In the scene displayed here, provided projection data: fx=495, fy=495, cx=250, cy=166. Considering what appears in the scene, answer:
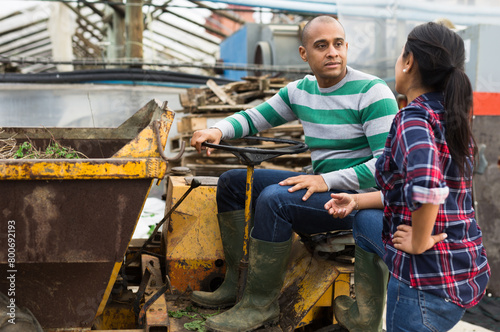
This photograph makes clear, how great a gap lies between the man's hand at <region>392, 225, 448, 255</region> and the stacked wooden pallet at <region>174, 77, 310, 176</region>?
423 centimetres

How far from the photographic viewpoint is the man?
2.24m

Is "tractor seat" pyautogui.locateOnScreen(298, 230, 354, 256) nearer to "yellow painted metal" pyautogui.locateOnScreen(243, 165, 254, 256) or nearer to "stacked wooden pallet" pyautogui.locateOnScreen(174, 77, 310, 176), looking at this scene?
"yellow painted metal" pyautogui.locateOnScreen(243, 165, 254, 256)

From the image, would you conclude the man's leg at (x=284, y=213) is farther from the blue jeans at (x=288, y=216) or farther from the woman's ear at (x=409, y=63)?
the woman's ear at (x=409, y=63)

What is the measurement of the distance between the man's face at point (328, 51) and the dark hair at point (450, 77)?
0.78m

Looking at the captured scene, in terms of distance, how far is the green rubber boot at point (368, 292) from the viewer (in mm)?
2055

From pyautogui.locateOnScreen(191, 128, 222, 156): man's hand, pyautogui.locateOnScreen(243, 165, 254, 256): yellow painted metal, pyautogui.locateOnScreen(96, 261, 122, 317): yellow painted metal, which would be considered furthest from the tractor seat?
pyautogui.locateOnScreen(96, 261, 122, 317): yellow painted metal

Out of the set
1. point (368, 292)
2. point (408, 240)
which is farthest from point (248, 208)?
point (408, 240)

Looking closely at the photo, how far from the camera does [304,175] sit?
231cm

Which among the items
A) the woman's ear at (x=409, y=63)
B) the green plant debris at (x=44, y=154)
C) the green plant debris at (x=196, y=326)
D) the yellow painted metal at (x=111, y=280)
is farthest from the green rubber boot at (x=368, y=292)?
the green plant debris at (x=44, y=154)

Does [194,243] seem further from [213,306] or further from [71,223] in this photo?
[71,223]

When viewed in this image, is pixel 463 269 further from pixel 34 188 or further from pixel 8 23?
pixel 8 23

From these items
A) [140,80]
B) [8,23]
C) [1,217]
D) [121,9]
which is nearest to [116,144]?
[1,217]

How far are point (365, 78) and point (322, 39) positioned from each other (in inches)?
11.2

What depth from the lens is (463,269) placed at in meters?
1.57
